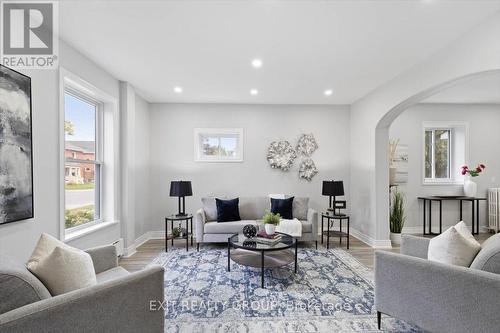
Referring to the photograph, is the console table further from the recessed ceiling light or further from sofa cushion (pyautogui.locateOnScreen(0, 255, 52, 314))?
sofa cushion (pyautogui.locateOnScreen(0, 255, 52, 314))

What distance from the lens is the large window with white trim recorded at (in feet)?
9.95

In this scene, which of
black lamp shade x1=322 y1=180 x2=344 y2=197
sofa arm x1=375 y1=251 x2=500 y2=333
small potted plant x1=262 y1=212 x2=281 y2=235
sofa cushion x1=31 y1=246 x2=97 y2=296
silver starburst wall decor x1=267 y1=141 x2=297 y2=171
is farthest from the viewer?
silver starburst wall decor x1=267 y1=141 x2=297 y2=171

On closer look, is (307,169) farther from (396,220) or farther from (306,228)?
(396,220)

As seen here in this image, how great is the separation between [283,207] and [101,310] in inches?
136

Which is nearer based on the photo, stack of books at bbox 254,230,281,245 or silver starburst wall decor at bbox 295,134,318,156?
stack of books at bbox 254,230,281,245

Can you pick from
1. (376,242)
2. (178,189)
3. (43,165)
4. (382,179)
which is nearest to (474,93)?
(382,179)

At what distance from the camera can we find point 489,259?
1651 mm

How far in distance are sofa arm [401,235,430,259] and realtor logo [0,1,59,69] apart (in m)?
3.89

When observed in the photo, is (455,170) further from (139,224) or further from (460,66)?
(139,224)

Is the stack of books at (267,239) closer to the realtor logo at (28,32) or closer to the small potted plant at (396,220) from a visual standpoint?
the small potted plant at (396,220)

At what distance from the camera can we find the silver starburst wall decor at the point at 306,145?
5.24 m

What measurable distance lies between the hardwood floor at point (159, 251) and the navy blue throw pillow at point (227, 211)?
724 mm

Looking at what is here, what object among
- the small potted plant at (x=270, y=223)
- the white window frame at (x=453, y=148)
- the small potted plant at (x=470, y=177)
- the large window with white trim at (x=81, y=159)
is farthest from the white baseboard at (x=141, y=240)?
the small potted plant at (x=470, y=177)

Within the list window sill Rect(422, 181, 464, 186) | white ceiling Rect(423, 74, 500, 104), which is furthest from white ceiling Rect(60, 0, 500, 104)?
window sill Rect(422, 181, 464, 186)
